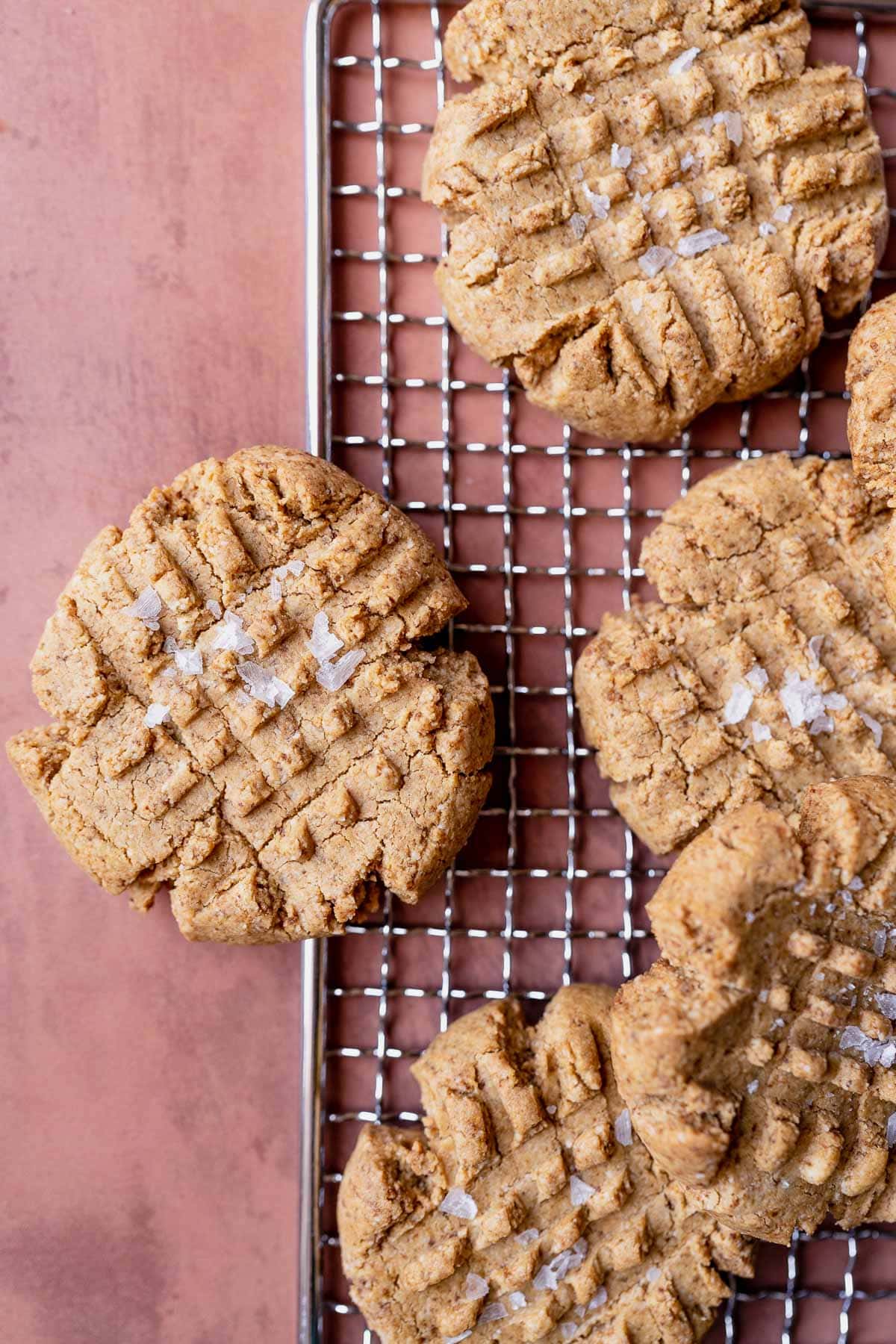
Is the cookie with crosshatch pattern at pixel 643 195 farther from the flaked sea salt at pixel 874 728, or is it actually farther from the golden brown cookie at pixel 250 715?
the flaked sea salt at pixel 874 728

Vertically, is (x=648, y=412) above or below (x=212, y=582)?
above

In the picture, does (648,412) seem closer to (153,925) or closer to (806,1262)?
(153,925)

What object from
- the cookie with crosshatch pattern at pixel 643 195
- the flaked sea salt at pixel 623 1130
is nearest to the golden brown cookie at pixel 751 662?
the cookie with crosshatch pattern at pixel 643 195

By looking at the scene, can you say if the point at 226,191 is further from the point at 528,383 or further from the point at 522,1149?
the point at 522,1149

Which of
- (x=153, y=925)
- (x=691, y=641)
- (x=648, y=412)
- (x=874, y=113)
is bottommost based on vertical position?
(x=153, y=925)

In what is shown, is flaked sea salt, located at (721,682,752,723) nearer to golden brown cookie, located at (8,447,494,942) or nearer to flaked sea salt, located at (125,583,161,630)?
golden brown cookie, located at (8,447,494,942)

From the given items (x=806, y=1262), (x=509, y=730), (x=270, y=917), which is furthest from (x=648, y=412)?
(x=806, y=1262)

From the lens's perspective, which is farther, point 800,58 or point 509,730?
point 509,730
